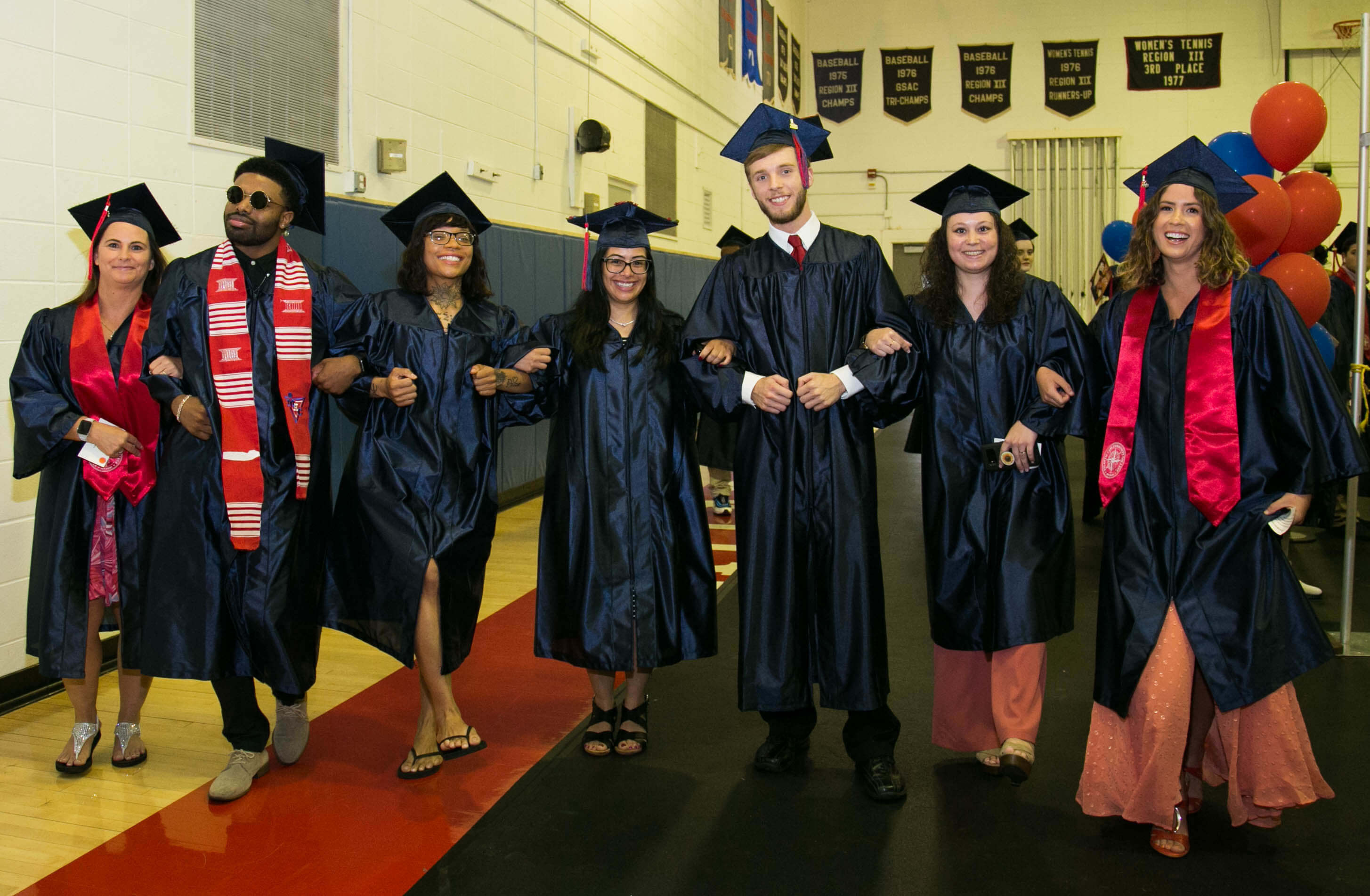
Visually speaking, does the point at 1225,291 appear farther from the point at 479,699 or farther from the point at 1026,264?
the point at 1026,264

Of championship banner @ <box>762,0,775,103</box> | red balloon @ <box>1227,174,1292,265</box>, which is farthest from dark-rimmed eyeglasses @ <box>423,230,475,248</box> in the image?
championship banner @ <box>762,0,775,103</box>

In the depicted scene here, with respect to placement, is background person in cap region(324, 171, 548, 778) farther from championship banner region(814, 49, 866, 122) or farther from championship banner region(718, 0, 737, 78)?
championship banner region(814, 49, 866, 122)

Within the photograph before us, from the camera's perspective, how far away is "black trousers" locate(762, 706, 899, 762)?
2926 mm

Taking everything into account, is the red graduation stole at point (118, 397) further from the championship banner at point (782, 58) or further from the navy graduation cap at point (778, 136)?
the championship banner at point (782, 58)

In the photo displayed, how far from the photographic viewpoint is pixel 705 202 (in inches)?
473

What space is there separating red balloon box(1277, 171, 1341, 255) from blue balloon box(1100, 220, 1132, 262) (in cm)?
320

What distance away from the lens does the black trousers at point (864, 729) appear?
115 inches

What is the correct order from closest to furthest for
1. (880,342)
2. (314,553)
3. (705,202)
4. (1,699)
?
(880,342) < (314,553) < (1,699) < (705,202)

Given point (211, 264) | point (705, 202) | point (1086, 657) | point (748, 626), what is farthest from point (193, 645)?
point (705, 202)

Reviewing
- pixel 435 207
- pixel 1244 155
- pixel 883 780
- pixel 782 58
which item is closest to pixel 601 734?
pixel 883 780

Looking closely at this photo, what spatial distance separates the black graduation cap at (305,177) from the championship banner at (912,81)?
548 inches

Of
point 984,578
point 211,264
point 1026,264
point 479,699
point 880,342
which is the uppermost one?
point 1026,264

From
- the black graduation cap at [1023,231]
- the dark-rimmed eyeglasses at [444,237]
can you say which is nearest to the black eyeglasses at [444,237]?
the dark-rimmed eyeglasses at [444,237]

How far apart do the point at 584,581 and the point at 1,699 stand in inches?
84.5
